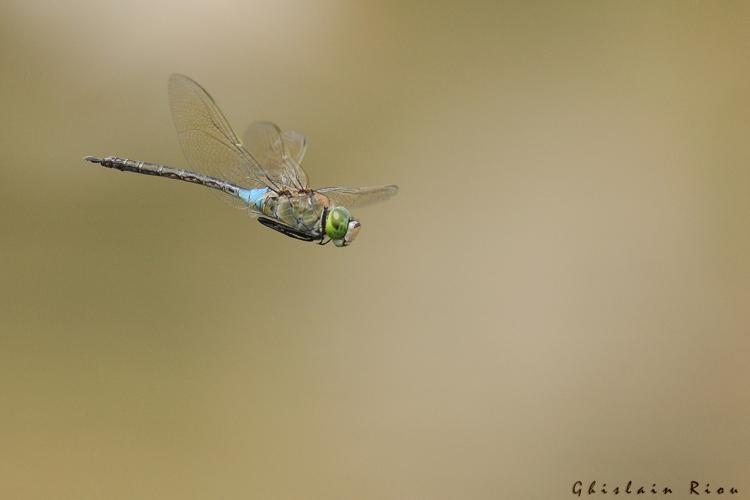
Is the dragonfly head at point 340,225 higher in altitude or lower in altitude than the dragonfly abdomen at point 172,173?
lower

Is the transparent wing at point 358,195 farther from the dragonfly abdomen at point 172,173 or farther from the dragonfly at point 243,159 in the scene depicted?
the dragonfly abdomen at point 172,173

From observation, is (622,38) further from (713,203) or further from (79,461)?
(79,461)

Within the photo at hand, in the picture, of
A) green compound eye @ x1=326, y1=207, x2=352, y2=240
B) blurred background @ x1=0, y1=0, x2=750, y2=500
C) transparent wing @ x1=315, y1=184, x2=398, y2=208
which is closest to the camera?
green compound eye @ x1=326, y1=207, x2=352, y2=240

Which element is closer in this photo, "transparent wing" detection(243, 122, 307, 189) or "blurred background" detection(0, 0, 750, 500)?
"transparent wing" detection(243, 122, 307, 189)

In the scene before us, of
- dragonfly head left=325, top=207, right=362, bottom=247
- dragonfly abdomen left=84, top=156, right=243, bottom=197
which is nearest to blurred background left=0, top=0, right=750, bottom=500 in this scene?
dragonfly abdomen left=84, top=156, right=243, bottom=197

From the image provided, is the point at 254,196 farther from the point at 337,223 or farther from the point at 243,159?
the point at 337,223

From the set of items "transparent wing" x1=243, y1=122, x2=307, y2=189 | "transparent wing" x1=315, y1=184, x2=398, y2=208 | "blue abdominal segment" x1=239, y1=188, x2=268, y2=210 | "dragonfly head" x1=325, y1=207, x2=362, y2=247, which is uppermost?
"transparent wing" x1=243, y1=122, x2=307, y2=189

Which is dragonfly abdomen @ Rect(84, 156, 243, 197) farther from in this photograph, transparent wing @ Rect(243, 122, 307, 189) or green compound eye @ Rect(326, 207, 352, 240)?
green compound eye @ Rect(326, 207, 352, 240)

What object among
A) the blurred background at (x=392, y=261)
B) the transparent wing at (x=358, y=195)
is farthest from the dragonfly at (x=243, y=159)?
the blurred background at (x=392, y=261)
